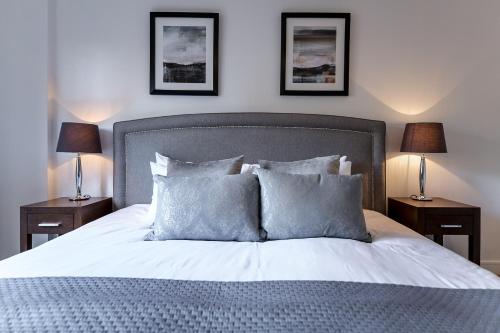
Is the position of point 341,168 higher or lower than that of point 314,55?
lower

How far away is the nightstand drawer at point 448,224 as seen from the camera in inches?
87.6

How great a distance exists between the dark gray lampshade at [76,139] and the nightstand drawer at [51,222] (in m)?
0.48

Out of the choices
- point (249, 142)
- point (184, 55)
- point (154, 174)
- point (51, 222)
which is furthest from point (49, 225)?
point (184, 55)

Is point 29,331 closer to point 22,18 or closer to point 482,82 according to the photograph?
point 22,18

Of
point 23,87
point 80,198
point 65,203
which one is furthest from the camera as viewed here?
point 23,87

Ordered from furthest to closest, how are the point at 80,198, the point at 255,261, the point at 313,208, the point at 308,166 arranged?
the point at 80,198 < the point at 308,166 < the point at 313,208 < the point at 255,261

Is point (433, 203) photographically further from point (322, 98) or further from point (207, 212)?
point (207, 212)

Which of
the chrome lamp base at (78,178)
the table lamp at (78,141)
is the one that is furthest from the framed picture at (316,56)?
the chrome lamp base at (78,178)

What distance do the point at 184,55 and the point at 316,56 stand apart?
107cm

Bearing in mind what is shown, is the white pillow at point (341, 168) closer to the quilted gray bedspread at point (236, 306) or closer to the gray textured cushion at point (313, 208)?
the gray textured cushion at point (313, 208)

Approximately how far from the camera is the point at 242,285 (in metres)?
1.02

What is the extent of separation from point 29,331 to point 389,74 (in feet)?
9.09

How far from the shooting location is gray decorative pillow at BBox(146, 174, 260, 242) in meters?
1.64

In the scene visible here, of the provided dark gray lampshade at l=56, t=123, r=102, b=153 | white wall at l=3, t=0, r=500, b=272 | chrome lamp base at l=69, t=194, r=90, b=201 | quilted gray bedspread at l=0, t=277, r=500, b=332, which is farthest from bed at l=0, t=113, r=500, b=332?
white wall at l=3, t=0, r=500, b=272
